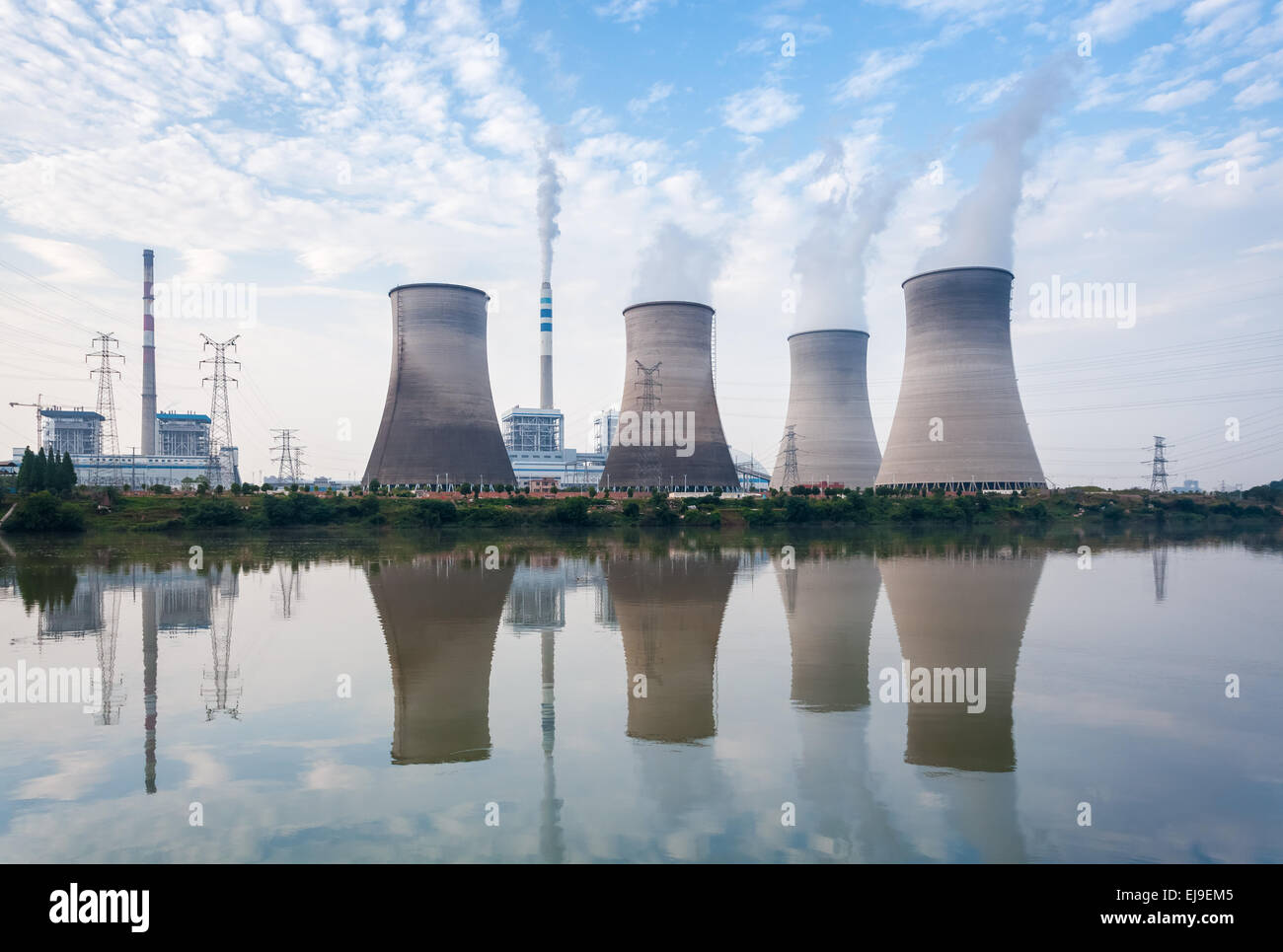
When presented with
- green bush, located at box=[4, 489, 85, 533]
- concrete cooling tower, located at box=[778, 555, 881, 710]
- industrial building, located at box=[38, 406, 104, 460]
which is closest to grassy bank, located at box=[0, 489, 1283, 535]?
green bush, located at box=[4, 489, 85, 533]

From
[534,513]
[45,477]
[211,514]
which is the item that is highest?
[45,477]

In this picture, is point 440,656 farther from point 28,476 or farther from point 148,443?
point 148,443

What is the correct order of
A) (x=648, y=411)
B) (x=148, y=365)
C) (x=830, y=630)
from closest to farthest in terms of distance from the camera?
(x=830, y=630) < (x=648, y=411) < (x=148, y=365)

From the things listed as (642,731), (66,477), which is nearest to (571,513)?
(66,477)

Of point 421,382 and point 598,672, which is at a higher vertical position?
point 421,382

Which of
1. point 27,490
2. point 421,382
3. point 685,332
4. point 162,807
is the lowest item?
point 162,807
